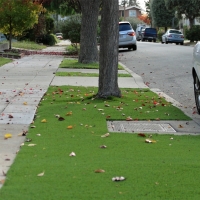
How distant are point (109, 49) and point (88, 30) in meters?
11.1

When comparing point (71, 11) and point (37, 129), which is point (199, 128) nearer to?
point (37, 129)

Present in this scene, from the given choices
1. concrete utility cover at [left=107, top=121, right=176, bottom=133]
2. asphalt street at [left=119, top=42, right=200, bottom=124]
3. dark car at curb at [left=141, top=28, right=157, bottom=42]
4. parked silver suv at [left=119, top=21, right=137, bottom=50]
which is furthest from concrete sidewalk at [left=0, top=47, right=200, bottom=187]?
dark car at curb at [left=141, top=28, right=157, bottom=42]

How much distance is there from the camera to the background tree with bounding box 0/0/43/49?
92.6 ft

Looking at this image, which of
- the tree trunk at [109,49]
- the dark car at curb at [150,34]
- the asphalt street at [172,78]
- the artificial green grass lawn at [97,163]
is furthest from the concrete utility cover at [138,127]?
the dark car at curb at [150,34]

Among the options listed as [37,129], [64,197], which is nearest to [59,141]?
[37,129]

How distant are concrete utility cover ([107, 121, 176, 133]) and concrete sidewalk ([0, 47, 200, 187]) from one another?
383 mm

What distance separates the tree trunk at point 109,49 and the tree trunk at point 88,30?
10772mm

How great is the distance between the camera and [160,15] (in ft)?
246

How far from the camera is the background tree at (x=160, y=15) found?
245 ft

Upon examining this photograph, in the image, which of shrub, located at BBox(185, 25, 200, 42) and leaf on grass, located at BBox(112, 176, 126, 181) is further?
shrub, located at BBox(185, 25, 200, 42)

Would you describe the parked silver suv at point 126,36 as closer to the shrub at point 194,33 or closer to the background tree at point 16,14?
the background tree at point 16,14

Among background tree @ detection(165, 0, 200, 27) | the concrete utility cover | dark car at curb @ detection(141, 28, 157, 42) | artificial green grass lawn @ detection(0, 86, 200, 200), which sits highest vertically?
background tree @ detection(165, 0, 200, 27)

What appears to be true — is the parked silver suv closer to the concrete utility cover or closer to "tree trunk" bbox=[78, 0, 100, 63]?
"tree trunk" bbox=[78, 0, 100, 63]

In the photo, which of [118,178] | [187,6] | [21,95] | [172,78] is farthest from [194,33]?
[118,178]
